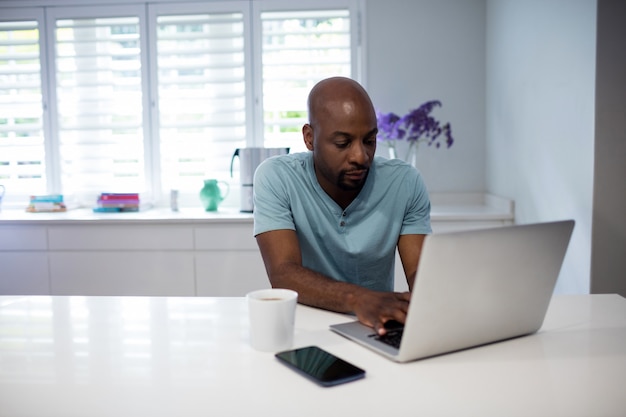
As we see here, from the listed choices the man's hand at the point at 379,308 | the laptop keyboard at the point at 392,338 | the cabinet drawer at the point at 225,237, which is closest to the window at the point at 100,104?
the cabinet drawer at the point at 225,237

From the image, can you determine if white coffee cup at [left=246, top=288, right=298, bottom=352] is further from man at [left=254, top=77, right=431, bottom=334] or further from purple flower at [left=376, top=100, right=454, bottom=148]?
purple flower at [left=376, top=100, right=454, bottom=148]

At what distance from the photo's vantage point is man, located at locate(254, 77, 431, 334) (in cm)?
146

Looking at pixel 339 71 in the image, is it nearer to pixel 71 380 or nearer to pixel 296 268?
pixel 296 268

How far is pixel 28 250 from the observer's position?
10.0 feet

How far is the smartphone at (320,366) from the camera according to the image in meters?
0.83

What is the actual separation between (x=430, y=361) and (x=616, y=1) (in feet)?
4.61

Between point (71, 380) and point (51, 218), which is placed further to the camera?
point (51, 218)

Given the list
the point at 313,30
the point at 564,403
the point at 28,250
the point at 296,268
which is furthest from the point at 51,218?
the point at 564,403

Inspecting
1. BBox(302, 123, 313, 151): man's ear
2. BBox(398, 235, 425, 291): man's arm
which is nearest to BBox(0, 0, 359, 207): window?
BBox(302, 123, 313, 151): man's ear

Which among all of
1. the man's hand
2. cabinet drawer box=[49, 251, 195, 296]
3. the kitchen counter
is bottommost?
cabinet drawer box=[49, 251, 195, 296]

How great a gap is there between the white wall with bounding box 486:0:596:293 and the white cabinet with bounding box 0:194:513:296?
0.36 m

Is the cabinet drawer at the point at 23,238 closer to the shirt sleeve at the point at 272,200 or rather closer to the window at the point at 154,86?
the window at the point at 154,86

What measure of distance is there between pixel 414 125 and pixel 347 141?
5.65 feet

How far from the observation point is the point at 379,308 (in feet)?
3.54
